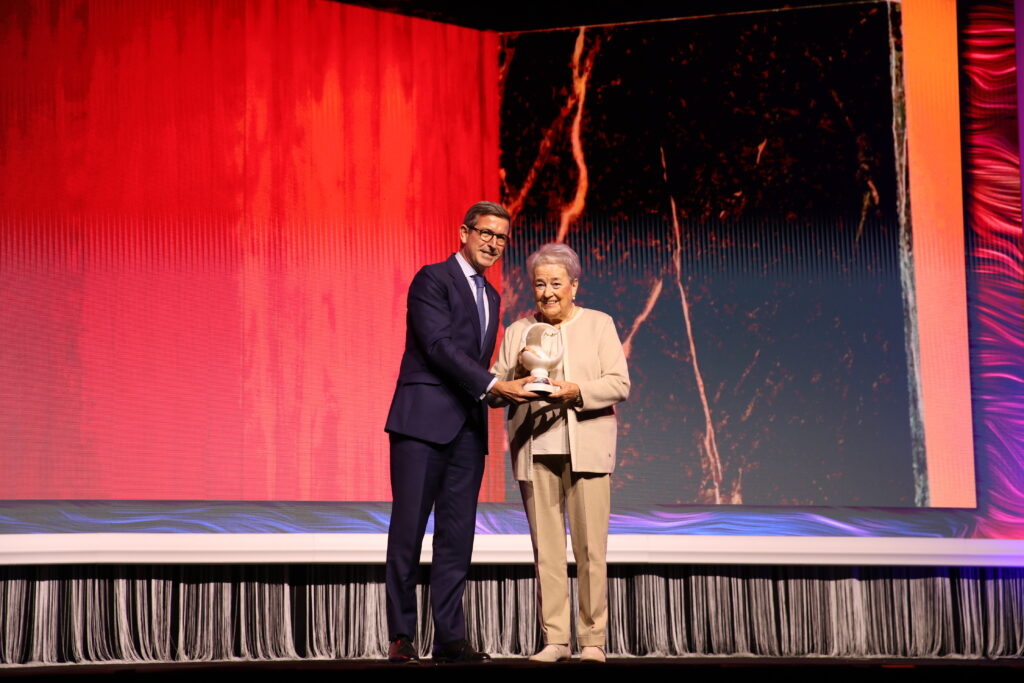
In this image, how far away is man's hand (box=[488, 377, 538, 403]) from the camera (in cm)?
289

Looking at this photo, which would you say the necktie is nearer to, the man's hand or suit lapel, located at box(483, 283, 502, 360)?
suit lapel, located at box(483, 283, 502, 360)

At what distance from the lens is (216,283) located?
4.06 metres

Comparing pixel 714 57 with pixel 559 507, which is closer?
pixel 559 507

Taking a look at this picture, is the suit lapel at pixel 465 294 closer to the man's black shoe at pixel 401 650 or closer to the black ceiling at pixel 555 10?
the man's black shoe at pixel 401 650

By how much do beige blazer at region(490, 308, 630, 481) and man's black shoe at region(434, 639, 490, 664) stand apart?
47cm

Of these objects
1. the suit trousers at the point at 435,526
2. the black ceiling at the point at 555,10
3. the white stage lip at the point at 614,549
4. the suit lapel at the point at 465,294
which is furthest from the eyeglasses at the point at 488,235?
the black ceiling at the point at 555,10

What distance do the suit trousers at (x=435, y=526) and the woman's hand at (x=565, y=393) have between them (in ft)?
1.00

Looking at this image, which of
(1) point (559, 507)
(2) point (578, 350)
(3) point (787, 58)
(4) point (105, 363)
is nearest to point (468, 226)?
(2) point (578, 350)

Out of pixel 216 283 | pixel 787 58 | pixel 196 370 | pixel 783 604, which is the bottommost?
pixel 783 604

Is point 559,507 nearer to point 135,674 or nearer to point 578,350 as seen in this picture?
point 578,350

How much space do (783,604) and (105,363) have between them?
2612 millimetres

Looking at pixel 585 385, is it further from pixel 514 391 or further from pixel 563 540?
pixel 563 540

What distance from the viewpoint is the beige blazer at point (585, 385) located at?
2.93m

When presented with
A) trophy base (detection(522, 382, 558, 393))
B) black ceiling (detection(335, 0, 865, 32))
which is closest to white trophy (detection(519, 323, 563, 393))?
trophy base (detection(522, 382, 558, 393))
